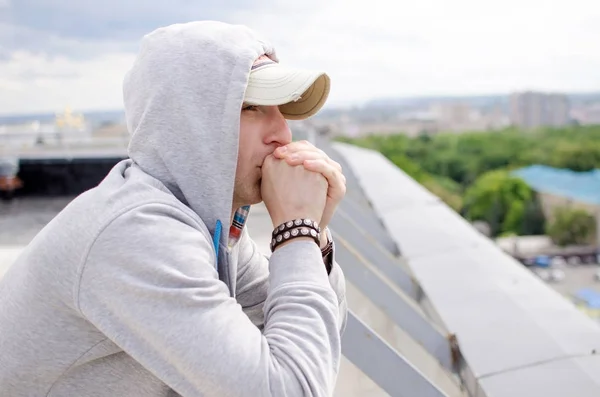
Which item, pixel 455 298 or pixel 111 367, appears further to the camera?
pixel 455 298

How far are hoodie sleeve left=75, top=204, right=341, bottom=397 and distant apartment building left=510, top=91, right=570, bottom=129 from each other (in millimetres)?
104287

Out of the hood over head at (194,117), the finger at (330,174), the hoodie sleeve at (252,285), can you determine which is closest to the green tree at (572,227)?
the hoodie sleeve at (252,285)

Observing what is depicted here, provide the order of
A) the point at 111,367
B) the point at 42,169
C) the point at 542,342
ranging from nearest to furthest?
the point at 111,367 < the point at 542,342 < the point at 42,169

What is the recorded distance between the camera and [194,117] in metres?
1.05

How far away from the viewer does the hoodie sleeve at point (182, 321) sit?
2.99ft

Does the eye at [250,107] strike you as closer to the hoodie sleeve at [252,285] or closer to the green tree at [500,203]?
the hoodie sleeve at [252,285]

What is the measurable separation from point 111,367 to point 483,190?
5873cm

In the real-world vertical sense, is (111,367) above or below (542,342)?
above

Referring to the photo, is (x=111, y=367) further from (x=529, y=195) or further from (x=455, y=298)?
(x=529, y=195)

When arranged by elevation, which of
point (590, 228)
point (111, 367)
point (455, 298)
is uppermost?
point (111, 367)

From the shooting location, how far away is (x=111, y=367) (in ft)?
3.38

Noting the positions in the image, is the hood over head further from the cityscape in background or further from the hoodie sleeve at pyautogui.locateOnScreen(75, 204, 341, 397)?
the cityscape in background

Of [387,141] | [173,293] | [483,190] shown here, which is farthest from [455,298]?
[387,141]

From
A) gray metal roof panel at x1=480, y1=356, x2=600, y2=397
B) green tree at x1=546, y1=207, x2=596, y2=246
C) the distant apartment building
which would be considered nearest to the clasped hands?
gray metal roof panel at x1=480, y1=356, x2=600, y2=397
